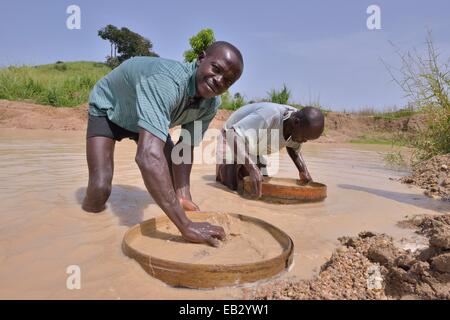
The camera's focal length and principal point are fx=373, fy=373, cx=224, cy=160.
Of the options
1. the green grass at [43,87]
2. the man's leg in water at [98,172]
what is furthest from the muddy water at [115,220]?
the green grass at [43,87]

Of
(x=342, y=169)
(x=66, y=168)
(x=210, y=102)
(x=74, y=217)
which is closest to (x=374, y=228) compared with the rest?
(x=210, y=102)

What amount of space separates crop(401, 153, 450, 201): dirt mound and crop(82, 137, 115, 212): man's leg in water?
3488 millimetres

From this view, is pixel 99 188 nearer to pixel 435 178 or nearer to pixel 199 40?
pixel 435 178

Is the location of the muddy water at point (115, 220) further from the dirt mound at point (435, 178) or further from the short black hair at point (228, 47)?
the short black hair at point (228, 47)

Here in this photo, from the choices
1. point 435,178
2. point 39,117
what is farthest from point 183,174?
point 39,117

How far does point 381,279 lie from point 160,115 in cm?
140

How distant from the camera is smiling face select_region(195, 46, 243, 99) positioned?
→ 2.18m

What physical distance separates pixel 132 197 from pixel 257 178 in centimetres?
117

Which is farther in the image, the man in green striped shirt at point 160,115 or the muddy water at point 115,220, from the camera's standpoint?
the man in green striped shirt at point 160,115

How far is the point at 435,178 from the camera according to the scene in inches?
189

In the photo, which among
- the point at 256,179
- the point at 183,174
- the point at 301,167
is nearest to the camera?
the point at 183,174

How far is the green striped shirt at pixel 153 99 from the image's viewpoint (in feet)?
6.66

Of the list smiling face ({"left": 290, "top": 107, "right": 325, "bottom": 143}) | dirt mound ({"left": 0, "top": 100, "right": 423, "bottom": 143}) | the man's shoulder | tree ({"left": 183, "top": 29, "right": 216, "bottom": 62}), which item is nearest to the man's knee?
the man's shoulder

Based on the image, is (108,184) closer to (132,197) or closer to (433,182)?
(132,197)
